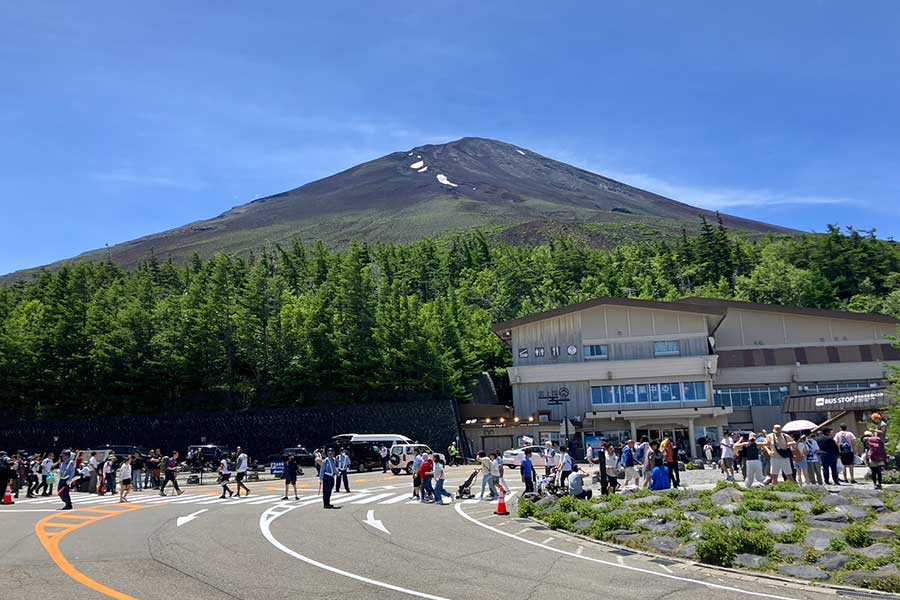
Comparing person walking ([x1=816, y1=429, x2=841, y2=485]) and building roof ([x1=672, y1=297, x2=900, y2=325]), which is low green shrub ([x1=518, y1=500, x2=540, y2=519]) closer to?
person walking ([x1=816, y1=429, x2=841, y2=485])

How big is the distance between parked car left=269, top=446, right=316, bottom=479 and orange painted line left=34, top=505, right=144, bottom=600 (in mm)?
17413

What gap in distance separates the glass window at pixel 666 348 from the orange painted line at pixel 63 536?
137 feet

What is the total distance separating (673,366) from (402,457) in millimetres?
24315

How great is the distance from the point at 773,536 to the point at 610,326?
1709 inches

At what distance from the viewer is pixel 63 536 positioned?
14422 mm

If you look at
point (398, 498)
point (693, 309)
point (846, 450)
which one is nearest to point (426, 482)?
point (398, 498)

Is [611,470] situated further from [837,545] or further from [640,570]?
[640,570]

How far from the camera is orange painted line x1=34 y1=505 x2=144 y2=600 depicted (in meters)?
9.25

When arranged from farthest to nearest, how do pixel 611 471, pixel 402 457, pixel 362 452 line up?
1. pixel 362 452
2. pixel 402 457
3. pixel 611 471

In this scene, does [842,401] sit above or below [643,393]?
below

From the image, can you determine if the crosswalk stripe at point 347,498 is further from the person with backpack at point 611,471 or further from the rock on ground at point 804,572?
the rock on ground at point 804,572

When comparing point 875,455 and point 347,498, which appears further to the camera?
point 347,498

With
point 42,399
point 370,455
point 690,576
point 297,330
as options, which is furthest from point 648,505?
point 42,399

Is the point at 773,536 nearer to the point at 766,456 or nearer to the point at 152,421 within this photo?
the point at 766,456
